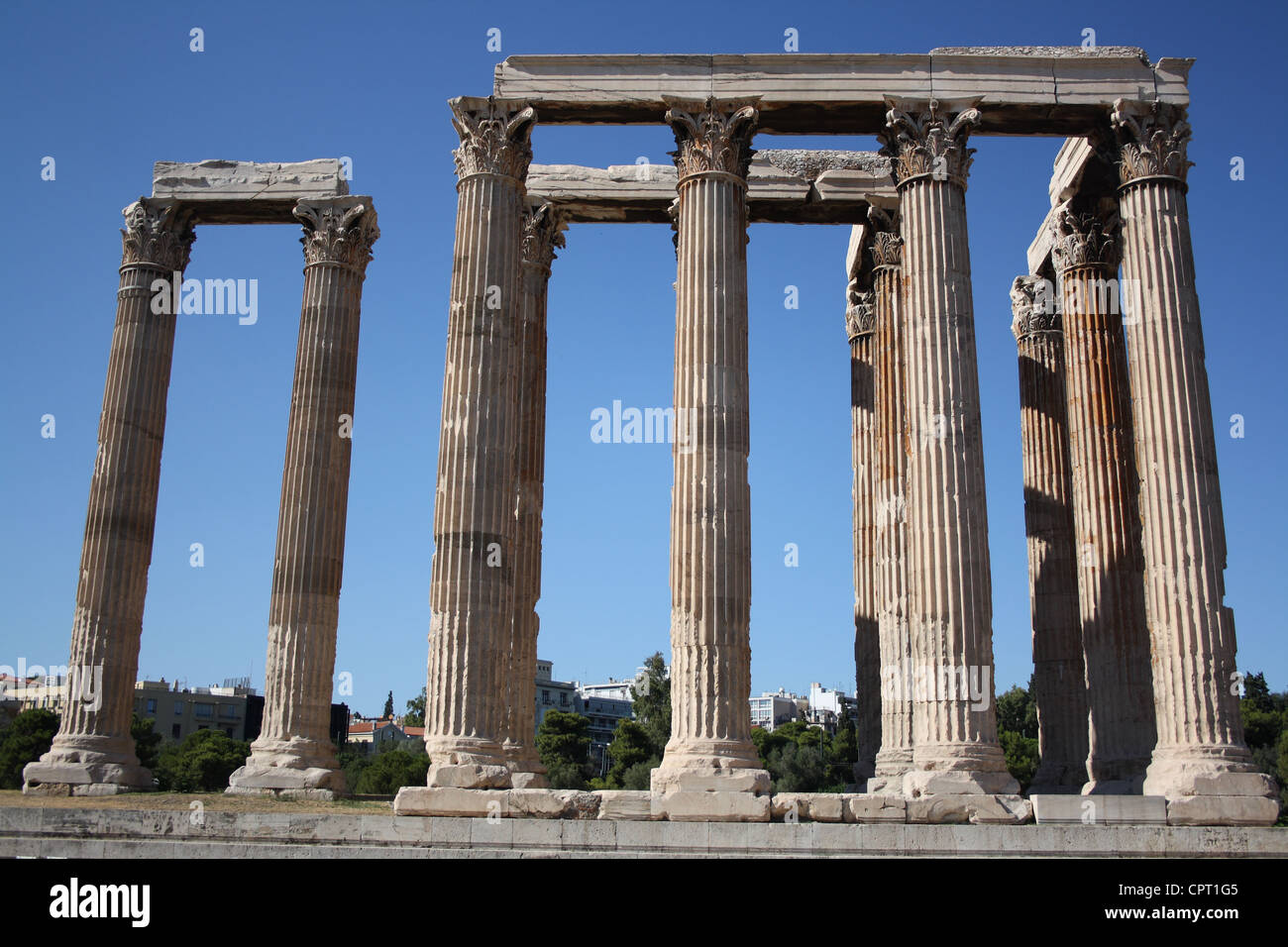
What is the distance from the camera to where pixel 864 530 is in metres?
35.8

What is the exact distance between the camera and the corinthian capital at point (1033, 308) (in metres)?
36.6

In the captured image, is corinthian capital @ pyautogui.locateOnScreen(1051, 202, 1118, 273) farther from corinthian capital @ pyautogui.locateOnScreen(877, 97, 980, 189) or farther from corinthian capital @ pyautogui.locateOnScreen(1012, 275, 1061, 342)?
corinthian capital @ pyautogui.locateOnScreen(877, 97, 980, 189)

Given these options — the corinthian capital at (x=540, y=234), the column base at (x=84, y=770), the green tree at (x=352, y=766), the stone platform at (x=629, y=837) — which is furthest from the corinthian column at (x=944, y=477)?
the green tree at (x=352, y=766)

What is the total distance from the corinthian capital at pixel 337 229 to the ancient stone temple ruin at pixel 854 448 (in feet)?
0.34

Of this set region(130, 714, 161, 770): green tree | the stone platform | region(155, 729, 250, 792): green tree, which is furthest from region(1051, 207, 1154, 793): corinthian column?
region(130, 714, 161, 770): green tree

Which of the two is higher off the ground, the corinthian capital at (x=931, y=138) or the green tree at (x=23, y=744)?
the corinthian capital at (x=931, y=138)

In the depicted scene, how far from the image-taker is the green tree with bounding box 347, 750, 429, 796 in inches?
2429

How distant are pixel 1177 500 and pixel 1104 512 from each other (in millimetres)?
4869

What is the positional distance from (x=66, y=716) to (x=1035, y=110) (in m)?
31.5

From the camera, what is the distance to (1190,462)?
88.4 feet

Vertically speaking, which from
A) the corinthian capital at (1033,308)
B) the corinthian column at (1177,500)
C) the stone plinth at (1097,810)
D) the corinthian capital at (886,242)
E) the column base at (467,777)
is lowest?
the stone plinth at (1097,810)

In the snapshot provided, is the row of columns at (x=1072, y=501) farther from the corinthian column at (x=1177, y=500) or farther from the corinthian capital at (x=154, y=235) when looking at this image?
the corinthian capital at (x=154, y=235)

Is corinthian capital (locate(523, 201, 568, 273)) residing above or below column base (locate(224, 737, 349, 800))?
above
